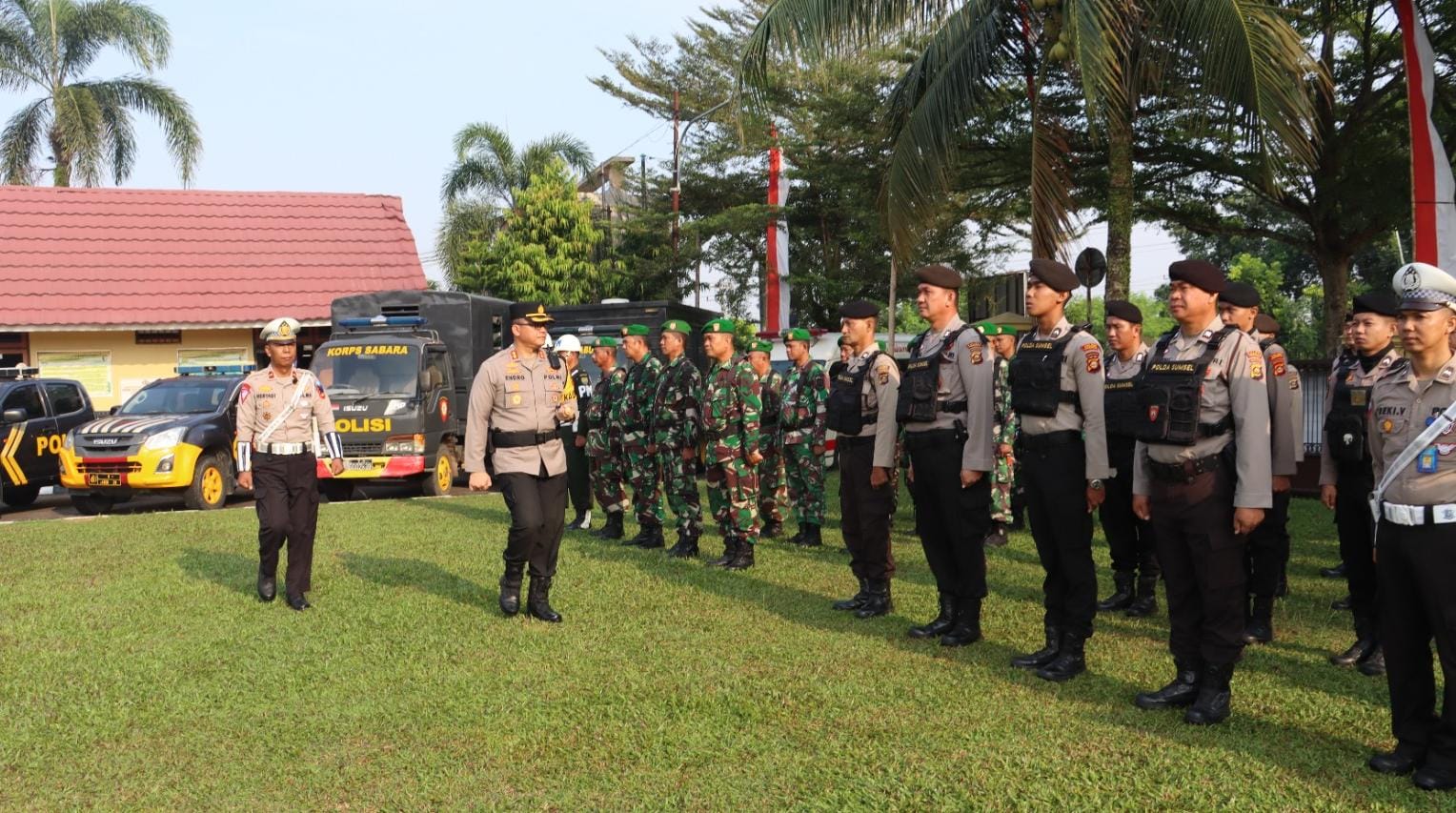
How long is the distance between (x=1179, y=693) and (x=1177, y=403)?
1325mm

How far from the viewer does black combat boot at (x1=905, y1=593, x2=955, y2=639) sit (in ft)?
22.1

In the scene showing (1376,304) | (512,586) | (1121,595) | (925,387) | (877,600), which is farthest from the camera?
(1121,595)

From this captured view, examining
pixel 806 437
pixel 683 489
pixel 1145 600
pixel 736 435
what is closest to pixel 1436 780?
pixel 1145 600

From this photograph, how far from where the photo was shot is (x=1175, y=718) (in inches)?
202

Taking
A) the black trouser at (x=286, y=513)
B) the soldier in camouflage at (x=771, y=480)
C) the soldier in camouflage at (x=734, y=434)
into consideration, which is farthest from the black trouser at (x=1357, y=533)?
the black trouser at (x=286, y=513)

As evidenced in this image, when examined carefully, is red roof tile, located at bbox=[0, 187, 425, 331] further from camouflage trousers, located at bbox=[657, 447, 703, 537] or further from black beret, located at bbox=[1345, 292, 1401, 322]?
black beret, located at bbox=[1345, 292, 1401, 322]

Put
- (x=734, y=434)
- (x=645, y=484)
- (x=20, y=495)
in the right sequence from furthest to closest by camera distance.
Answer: (x=20, y=495), (x=645, y=484), (x=734, y=434)

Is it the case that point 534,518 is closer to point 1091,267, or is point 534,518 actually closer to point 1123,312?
point 1123,312

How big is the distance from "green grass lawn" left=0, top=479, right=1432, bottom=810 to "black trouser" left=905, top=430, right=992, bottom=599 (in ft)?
1.39

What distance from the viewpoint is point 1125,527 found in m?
7.64

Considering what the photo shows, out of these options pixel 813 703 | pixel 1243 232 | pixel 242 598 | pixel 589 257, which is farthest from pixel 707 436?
pixel 589 257

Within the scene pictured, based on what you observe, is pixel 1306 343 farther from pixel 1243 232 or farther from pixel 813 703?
pixel 813 703

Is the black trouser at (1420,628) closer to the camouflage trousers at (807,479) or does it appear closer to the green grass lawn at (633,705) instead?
the green grass lawn at (633,705)

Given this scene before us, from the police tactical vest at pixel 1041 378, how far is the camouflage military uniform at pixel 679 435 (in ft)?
14.8
